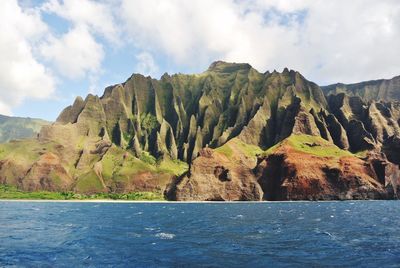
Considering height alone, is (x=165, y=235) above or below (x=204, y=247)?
above

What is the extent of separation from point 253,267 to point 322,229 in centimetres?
3845

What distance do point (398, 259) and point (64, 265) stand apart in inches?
1390

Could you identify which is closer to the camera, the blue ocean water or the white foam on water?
the blue ocean water

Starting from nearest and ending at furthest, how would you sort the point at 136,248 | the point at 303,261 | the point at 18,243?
the point at 303,261 → the point at 136,248 → the point at 18,243

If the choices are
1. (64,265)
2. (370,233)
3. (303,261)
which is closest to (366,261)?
(303,261)

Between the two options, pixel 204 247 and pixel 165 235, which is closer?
pixel 204 247

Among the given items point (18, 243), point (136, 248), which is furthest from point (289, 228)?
point (18, 243)

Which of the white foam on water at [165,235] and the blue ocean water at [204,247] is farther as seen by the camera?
the white foam on water at [165,235]

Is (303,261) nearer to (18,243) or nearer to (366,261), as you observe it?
(366,261)

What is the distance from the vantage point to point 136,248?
5756 centimetres

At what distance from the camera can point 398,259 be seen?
154 ft

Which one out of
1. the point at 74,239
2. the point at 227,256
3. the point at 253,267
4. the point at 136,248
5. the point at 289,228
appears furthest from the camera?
the point at 289,228

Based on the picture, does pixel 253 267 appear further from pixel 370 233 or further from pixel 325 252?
pixel 370 233

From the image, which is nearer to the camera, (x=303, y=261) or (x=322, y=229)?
(x=303, y=261)
